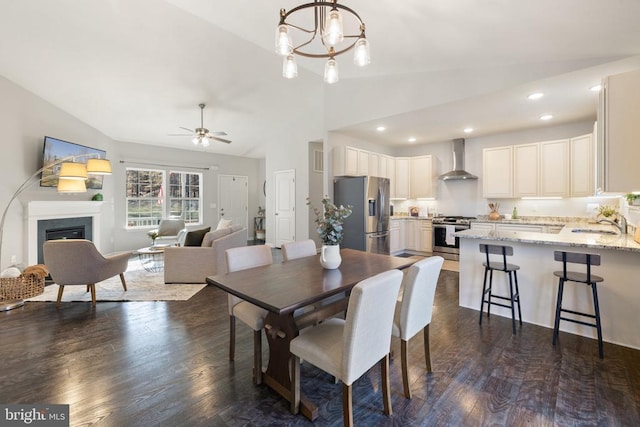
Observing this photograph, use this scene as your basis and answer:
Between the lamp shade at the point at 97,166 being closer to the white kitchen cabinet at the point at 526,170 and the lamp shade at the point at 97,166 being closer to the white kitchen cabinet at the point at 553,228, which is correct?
the white kitchen cabinet at the point at 526,170

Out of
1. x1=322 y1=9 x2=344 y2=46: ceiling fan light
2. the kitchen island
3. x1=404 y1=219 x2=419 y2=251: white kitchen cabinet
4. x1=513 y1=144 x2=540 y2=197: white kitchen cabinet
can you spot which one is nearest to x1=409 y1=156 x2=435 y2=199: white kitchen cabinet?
x1=404 y1=219 x2=419 y2=251: white kitchen cabinet

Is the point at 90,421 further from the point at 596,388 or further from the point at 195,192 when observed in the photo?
the point at 195,192

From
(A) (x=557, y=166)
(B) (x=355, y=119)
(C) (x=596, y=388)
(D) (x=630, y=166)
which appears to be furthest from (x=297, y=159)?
(C) (x=596, y=388)

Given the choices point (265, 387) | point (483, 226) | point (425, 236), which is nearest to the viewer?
point (265, 387)

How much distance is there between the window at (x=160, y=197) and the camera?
7.02m

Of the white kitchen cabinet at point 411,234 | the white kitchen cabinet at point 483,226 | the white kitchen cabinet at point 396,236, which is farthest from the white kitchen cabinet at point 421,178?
the white kitchen cabinet at point 483,226

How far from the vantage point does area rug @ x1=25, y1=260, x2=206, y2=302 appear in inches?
145

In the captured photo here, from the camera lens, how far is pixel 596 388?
1.90 meters

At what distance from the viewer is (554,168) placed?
4660 mm

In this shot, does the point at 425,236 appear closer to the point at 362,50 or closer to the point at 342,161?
the point at 342,161

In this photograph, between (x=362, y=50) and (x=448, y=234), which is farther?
(x=448, y=234)

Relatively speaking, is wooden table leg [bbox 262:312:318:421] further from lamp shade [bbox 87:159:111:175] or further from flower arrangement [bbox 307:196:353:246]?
lamp shade [bbox 87:159:111:175]

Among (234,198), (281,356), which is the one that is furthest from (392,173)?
(281,356)

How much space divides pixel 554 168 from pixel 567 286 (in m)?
2.79
